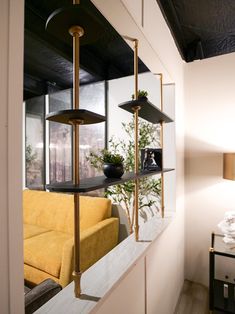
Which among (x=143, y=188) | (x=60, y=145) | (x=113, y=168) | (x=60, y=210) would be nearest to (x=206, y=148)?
(x=143, y=188)

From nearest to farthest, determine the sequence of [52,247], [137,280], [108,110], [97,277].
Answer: [97,277] → [137,280] → [52,247] → [108,110]

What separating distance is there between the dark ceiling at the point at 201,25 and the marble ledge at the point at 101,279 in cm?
179

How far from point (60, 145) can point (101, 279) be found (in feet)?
9.29

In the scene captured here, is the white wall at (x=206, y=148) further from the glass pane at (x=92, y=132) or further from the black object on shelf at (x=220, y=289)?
the glass pane at (x=92, y=132)

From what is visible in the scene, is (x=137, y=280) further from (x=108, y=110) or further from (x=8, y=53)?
(x=108, y=110)

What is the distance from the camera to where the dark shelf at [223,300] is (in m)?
1.94

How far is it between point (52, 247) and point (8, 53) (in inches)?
82.0

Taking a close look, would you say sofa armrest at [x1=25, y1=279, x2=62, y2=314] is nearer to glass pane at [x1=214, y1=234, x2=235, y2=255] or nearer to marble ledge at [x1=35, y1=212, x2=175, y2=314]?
marble ledge at [x1=35, y1=212, x2=175, y2=314]

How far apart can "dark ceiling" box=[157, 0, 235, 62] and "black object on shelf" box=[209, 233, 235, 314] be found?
2016 mm

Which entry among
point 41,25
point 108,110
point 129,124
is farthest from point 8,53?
point 108,110

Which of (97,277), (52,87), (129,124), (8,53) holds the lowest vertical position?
(97,277)

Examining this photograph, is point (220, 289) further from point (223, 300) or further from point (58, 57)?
point (58, 57)

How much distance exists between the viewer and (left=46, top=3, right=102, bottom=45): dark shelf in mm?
712

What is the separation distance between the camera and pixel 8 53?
1.82ft
